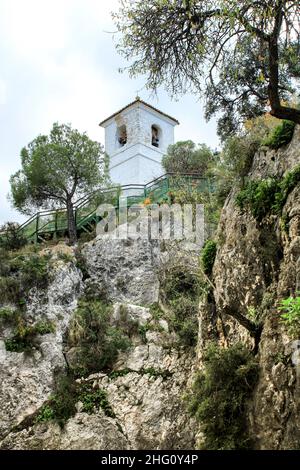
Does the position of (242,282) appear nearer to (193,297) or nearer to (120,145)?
(193,297)

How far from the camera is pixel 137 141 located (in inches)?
1034

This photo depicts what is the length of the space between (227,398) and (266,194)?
3.66 metres

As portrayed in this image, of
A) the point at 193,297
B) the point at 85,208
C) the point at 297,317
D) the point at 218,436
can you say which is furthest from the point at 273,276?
the point at 85,208

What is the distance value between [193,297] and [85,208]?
7449 mm

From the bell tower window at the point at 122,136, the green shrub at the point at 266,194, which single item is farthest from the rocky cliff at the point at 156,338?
the bell tower window at the point at 122,136

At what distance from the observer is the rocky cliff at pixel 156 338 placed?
6844mm

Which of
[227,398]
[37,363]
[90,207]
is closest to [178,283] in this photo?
[37,363]

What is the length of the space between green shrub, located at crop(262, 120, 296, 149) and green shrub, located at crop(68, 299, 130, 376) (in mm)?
6773

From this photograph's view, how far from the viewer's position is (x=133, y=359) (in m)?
12.5

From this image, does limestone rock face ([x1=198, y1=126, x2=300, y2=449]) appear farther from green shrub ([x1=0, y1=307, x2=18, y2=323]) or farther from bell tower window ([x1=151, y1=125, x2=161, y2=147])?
bell tower window ([x1=151, y1=125, x2=161, y2=147])

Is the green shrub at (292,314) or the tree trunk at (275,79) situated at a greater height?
the tree trunk at (275,79)

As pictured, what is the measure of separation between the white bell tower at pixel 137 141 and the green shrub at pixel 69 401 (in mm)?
14655

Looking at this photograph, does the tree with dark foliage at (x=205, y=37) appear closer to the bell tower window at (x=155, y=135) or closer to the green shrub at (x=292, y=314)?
the green shrub at (x=292, y=314)

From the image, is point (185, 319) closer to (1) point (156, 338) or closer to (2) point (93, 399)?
(1) point (156, 338)
